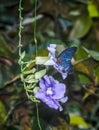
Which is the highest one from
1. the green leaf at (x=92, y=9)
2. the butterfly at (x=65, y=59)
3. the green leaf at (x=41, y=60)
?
the butterfly at (x=65, y=59)

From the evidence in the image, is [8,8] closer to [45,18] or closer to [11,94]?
[45,18]

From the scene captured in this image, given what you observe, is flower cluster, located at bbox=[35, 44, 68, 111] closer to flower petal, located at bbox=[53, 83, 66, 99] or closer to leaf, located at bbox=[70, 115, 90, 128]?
flower petal, located at bbox=[53, 83, 66, 99]

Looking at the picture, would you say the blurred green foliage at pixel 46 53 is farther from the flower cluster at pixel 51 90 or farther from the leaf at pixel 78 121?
the flower cluster at pixel 51 90

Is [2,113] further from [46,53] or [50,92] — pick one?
[50,92]

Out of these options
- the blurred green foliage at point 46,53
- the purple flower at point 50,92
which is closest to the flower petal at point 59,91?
the purple flower at point 50,92

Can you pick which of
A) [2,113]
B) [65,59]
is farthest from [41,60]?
[2,113]

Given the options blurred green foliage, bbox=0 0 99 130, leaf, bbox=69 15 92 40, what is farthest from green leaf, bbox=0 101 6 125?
leaf, bbox=69 15 92 40

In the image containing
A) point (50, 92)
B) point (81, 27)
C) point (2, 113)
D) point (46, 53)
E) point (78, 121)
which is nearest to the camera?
point (50, 92)
